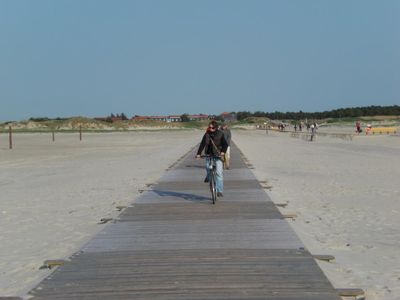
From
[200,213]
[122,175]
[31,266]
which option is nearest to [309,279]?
[31,266]

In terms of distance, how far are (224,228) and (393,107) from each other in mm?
196831

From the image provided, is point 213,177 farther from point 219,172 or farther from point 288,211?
point 288,211

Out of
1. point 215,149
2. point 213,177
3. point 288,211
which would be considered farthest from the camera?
point 215,149

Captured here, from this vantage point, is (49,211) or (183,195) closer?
(49,211)

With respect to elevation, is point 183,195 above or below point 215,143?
below

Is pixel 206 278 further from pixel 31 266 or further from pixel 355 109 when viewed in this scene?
pixel 355 109

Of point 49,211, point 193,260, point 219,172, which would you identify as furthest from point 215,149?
point 193,260

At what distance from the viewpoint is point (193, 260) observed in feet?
19.8

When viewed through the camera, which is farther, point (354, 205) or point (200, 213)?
point (354, 205)

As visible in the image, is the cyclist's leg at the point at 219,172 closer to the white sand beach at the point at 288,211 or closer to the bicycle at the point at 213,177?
the bicycle at the point at 213,177

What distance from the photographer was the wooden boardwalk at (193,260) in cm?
497

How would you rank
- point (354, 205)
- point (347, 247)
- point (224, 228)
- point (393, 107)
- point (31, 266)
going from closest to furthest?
point (31, 266)
point (347, 247)
point (224, 228)
point (354, 205)
point (393, 107)

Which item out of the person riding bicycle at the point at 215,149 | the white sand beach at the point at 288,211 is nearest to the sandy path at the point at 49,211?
the white sand beach at the point at 288,211

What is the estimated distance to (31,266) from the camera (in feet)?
21.0
